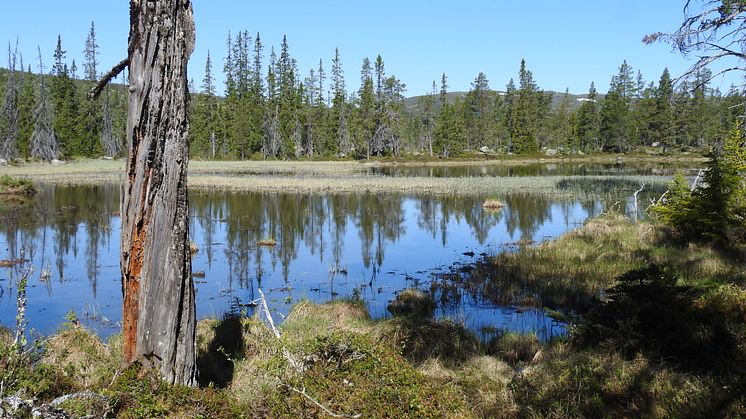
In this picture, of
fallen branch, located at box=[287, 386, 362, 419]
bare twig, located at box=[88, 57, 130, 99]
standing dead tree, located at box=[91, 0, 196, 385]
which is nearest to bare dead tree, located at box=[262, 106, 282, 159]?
bare twig, located at box=[88, 57, 130, 99]

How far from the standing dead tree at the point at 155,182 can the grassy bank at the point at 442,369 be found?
428mm

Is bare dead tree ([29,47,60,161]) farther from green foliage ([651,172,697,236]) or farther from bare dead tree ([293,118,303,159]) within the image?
green foliage ([651,172,697,236])

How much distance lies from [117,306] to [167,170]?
23.7ft

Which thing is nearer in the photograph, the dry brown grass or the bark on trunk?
the bark on trunk

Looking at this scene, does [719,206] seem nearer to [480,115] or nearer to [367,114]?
[367,114]

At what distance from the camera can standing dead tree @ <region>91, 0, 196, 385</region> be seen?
5.05 metres

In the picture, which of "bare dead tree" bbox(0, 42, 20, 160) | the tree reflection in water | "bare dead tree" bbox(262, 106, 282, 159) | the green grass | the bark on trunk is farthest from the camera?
"bare dead tree" bbox(262, 106, 282, 159)

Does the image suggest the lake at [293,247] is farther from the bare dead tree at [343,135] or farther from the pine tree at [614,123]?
the pine tree at [614,123]

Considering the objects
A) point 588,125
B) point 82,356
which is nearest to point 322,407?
point 82,356

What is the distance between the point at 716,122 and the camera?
311 feet

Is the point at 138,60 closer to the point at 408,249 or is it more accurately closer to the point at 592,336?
the point at 592,336

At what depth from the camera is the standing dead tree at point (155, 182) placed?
16.6 ft

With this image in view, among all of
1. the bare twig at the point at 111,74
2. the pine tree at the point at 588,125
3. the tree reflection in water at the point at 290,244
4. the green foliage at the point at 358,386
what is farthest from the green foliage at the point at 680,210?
the pine tree at the point at 588,125

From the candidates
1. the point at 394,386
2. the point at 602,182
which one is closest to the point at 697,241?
the point at 394,386
